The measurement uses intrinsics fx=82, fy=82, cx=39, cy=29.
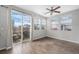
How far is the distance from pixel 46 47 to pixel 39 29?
0.48m

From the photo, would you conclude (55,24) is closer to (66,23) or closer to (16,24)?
(66,23)

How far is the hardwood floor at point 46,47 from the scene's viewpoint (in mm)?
1812

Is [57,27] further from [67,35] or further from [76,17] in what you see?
[76,17]

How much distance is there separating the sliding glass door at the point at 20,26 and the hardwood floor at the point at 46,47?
0.16 metres

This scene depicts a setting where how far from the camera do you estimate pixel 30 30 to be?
2008mm

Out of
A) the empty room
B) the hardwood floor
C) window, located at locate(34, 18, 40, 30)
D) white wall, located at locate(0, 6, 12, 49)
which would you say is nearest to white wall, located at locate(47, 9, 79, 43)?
the empty room

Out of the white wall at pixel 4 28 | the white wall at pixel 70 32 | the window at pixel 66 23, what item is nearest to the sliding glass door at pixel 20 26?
the white wall at pixel 4 28

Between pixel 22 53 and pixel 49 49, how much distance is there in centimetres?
61

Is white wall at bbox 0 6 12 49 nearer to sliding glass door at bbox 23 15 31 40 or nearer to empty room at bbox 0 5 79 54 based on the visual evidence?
empty room at bbox 0 5 79 54

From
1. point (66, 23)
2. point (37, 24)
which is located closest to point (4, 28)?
point (37, 24)

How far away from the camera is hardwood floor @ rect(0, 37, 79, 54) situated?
181cm
